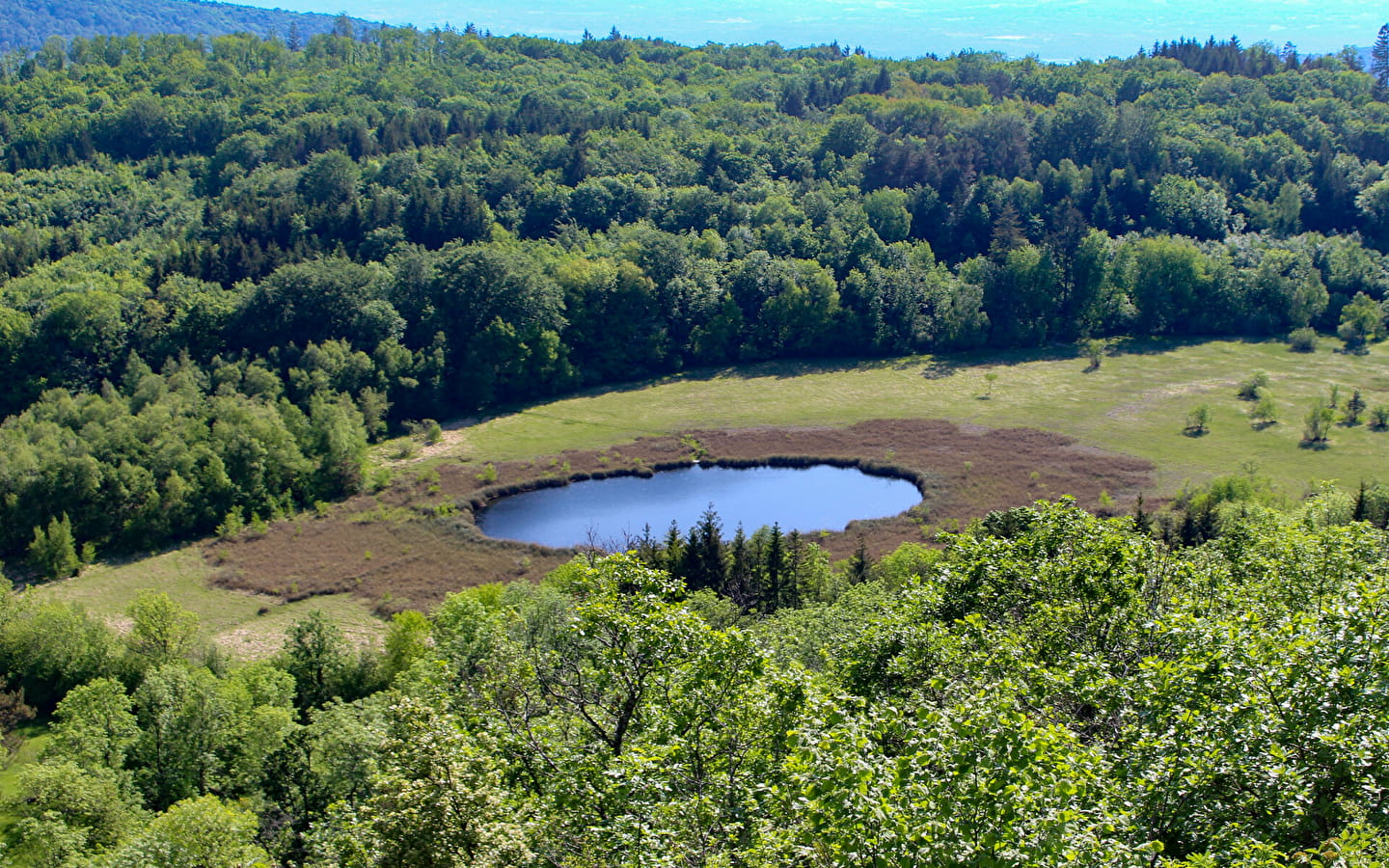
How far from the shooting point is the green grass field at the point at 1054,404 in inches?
3093

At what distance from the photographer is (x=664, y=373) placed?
10450cm

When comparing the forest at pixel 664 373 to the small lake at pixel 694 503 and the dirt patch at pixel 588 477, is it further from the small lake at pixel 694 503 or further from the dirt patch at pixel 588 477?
the small lake at pixel 694 503

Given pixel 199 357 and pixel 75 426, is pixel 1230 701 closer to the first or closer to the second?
pixel 75 426

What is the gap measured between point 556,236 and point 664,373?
77.7 ft

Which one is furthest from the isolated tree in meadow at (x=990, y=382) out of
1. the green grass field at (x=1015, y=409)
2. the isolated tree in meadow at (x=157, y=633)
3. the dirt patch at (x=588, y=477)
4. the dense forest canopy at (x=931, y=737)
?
the isolated tree in meadow at (x=157, y=633)

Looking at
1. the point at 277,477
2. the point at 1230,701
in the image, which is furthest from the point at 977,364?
the point at 1230,701

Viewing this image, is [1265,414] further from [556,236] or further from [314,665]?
[314,665]

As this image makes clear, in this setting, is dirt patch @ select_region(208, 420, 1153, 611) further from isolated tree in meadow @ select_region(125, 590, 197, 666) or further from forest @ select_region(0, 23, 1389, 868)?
isolated tree in meadow @ select_region(125, 590, 197, 666)

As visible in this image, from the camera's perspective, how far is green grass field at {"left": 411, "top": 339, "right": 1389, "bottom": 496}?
78.6 meters

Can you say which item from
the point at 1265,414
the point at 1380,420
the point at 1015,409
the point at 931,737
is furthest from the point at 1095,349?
the point at 931,737

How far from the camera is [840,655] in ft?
87.4

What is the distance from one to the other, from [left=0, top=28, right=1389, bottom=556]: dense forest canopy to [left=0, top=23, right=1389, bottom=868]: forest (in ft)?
1.58

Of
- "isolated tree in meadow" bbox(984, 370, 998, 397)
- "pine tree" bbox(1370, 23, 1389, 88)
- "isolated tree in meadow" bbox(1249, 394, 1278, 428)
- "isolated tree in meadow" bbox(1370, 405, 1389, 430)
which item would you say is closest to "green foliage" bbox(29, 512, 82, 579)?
"isolated tree in meadow" bbox(984, 370, 998, 397)

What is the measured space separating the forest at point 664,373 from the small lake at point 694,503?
1343 centimetres
